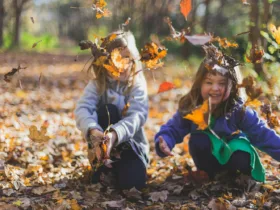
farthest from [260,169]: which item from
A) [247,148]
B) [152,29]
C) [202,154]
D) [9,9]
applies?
[9,9]

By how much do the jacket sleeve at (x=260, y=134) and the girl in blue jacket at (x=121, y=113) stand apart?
2.20 feet

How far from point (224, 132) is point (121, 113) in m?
0.68

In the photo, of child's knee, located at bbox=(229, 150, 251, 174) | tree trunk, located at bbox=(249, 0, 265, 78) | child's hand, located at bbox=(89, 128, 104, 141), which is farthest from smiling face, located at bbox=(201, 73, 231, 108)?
tree trunk, located at bbox=(249, 0, 265, 78)

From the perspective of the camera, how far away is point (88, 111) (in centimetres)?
282

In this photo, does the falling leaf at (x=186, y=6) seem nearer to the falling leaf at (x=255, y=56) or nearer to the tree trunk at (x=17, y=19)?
the falling leaf at (x=255, y=56)

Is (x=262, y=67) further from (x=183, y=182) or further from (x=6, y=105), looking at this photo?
(x=6, y=105)

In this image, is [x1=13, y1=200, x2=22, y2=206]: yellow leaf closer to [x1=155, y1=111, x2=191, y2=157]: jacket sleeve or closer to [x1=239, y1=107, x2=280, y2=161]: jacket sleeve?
[x1=155, y1=111, x2=191, y2=157]: jacket sleeve

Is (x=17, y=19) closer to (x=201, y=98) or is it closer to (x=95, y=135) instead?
(x=201, y=98)

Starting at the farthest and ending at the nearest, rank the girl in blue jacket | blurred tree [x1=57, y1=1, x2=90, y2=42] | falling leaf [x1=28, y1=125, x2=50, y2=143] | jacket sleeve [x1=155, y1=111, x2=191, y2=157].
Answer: blurred tree [x1=57, y1=1, x2=90, y2=42]
jacket sleeve [x1=155, y1=111, x2=191, y2=157]
the girl in blue jacket
falling leaf [x1=28, y1=125, x2=50, y2=143]

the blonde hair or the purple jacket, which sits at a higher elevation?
the blonde hair

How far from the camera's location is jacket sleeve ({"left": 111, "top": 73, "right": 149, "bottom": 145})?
261 cm

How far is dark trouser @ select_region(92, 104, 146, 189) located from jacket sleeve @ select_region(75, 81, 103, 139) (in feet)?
0.22

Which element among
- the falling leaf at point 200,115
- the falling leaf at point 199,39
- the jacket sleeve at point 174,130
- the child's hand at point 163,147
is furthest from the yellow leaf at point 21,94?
the falling leaf at point 200,115

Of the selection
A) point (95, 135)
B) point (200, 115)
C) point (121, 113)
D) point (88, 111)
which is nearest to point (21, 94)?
point (88, 111)
